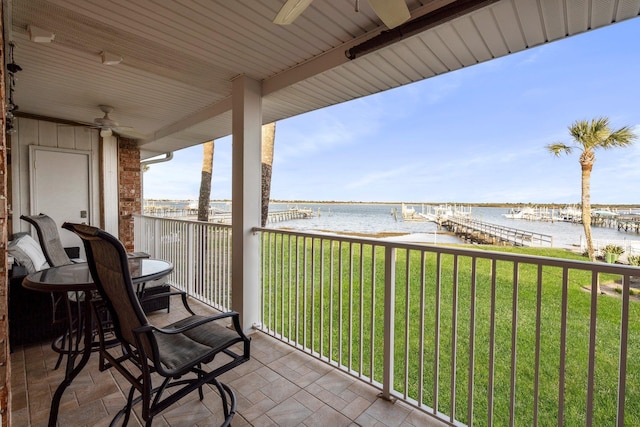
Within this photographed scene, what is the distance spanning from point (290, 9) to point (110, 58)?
7.11ft

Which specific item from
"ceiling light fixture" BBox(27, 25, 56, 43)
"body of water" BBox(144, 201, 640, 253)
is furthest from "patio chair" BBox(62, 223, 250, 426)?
"body of water" BBox(144, 201, 640, 253)

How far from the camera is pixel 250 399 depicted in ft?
6.62

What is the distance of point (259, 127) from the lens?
314 centimetres

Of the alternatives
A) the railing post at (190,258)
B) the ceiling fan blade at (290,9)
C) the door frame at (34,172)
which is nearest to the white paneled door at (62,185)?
the door frame at (34,172)

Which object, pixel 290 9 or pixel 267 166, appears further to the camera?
pixel 267 166

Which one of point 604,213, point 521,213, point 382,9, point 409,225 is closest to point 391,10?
point 382,9

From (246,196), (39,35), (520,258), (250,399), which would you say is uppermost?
(39,35)

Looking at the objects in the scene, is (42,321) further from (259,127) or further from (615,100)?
(615,100)

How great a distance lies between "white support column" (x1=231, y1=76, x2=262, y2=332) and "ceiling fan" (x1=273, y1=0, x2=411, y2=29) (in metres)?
1.65

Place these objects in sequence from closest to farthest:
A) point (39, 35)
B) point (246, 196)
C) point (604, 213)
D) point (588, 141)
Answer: point (39, 35) < point (246, 196) < point (588, 141) < point (604, 213)

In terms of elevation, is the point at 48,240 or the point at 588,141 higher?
the point at 588,141

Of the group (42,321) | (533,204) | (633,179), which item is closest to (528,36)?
(42,321)

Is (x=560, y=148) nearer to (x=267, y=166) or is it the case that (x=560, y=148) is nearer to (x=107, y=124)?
(x=267, y=166)

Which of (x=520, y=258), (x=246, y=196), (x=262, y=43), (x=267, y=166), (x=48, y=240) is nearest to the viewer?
(x=520, y=258)
